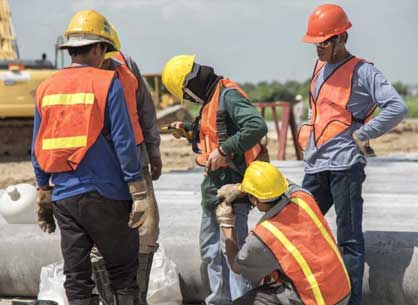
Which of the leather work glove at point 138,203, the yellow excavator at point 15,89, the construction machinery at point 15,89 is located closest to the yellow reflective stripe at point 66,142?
the leather work glove at point 138,203

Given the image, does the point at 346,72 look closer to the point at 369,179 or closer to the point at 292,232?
the point at 292,232

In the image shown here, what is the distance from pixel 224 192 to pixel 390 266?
1.06m

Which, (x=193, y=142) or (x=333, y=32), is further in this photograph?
(x=193, y=142)

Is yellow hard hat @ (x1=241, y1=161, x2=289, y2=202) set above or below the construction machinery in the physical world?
above

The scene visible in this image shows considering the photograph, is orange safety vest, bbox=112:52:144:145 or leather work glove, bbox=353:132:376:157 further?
orange safety vest, bbox=112:52:144:145

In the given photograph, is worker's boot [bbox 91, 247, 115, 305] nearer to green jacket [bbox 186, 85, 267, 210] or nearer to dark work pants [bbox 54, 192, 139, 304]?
dark work pants [bbox 54, 192, 139, 304]

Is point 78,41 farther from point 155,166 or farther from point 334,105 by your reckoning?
point 334,105

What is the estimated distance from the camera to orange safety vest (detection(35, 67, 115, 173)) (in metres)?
3.29

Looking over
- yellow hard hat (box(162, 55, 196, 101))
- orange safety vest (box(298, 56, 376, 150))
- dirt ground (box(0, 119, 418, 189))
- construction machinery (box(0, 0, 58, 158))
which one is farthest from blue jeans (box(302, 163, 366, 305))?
construction machinery (box(0, 0, 58, 158))

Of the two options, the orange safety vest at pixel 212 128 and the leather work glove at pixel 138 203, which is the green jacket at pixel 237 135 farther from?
the leather work glove at pixel 138 203

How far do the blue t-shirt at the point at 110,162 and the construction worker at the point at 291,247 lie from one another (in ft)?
1.97

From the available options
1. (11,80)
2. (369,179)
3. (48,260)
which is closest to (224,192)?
(48,260)

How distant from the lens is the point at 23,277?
15.5ft

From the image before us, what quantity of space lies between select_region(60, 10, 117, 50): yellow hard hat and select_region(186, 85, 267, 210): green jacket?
0.70m
